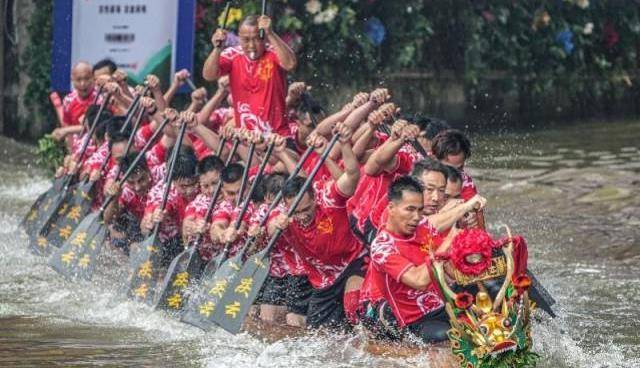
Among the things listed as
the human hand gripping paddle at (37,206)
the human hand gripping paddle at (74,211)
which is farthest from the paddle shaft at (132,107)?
the human hand gripping paddle at (37,206)

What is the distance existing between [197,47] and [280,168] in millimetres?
6024

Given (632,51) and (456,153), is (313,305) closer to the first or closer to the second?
(456,153)

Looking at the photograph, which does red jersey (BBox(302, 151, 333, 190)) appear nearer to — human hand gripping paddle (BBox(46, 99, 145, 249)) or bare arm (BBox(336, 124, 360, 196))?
bare arm (BBox(336, 124, 360, 196))

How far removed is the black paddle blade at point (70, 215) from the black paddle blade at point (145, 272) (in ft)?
4.83

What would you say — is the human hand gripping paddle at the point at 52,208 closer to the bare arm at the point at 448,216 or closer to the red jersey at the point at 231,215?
the red jersey at the point at 231,215

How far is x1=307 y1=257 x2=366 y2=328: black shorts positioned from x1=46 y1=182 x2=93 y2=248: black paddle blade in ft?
9.95

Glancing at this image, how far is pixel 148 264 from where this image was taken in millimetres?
9891

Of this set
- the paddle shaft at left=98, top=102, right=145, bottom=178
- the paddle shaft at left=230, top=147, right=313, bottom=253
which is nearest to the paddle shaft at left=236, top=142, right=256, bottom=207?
the paddle shaft at left=230, top=147, right=313, bottom=253

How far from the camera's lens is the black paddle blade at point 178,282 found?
9.38 metres

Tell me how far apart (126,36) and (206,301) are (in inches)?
266

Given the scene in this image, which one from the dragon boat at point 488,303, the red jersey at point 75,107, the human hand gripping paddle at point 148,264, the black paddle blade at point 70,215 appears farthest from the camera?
the red jersey at point 75,107

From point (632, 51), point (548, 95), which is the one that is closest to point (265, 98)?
point (548, 95)

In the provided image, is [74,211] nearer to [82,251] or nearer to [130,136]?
[130,136]

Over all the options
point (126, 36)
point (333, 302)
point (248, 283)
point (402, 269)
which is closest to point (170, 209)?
point (248, 283)
